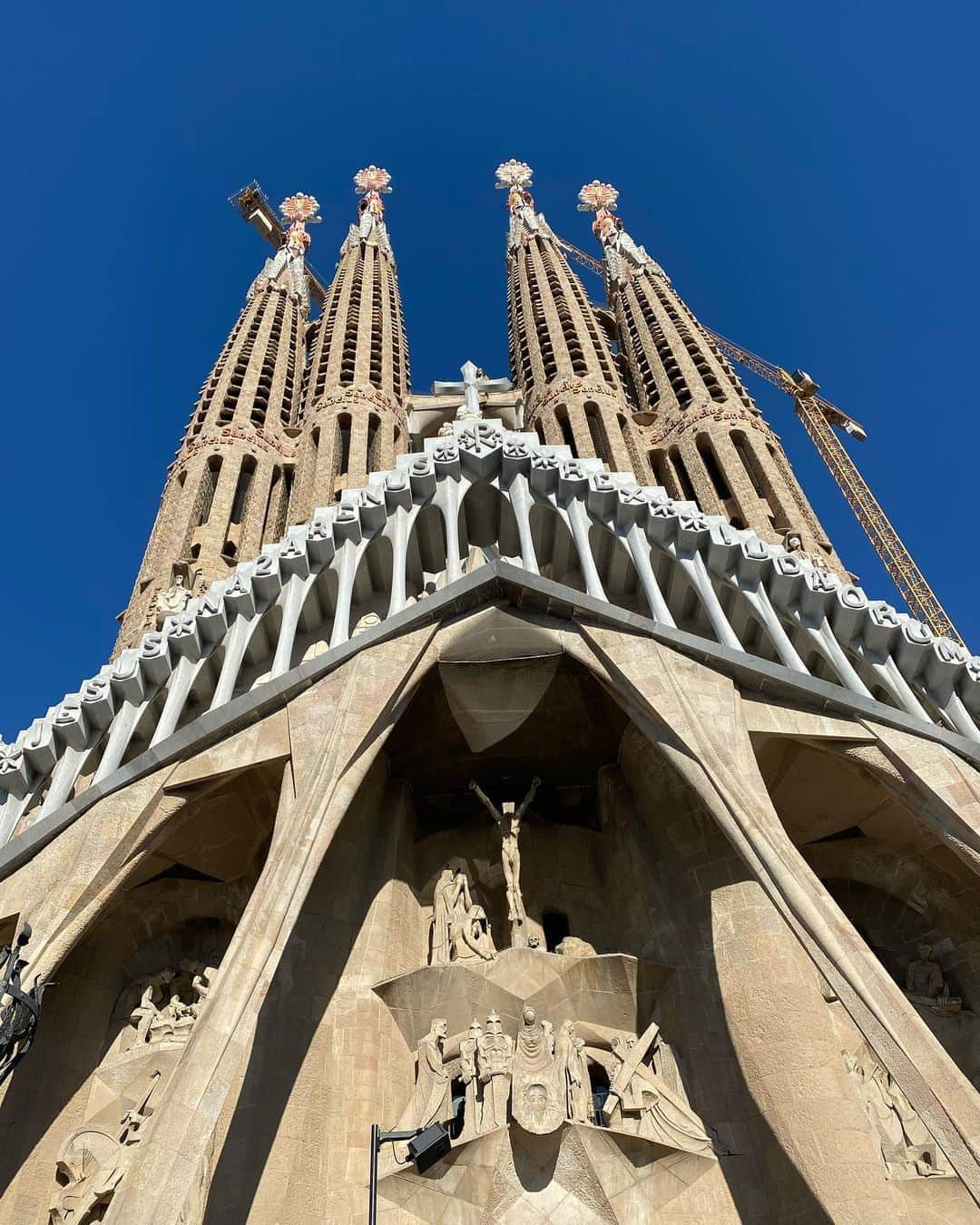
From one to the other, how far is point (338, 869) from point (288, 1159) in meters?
2.66

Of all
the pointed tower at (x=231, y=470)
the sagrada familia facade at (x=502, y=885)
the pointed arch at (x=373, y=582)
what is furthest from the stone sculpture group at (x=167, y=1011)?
the pointed tower at (x=231, y=470)

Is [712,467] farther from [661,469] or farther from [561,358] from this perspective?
[561,358]

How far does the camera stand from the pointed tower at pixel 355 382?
18.8 meters

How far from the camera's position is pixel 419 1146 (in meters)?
7.98

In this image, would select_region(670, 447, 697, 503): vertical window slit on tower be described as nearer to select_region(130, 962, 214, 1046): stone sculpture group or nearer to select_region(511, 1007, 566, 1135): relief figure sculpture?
select_region(511, 1007, 566, 1135): relief figure sculpture

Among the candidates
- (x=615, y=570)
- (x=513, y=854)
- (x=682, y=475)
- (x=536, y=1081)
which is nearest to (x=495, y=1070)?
(x=536, y=1081)

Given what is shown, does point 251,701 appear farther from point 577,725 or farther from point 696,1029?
point 696,1029

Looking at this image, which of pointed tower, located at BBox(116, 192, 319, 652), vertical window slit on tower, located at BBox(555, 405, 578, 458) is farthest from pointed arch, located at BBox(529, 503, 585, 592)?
vertical window slit on tower, located at BBox(555, 405, 578, 458)

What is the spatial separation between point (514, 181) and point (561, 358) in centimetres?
1369

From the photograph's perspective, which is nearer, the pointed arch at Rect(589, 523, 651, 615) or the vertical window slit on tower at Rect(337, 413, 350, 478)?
the pointed arch at Rect(589, 523, 651, 615)

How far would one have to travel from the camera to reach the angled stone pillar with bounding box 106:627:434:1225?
630 centimetres

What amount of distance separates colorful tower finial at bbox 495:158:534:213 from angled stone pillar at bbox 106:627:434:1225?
26090mm

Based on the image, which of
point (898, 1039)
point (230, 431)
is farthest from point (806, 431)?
point (898, 1039)

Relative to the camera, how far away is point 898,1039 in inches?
266
